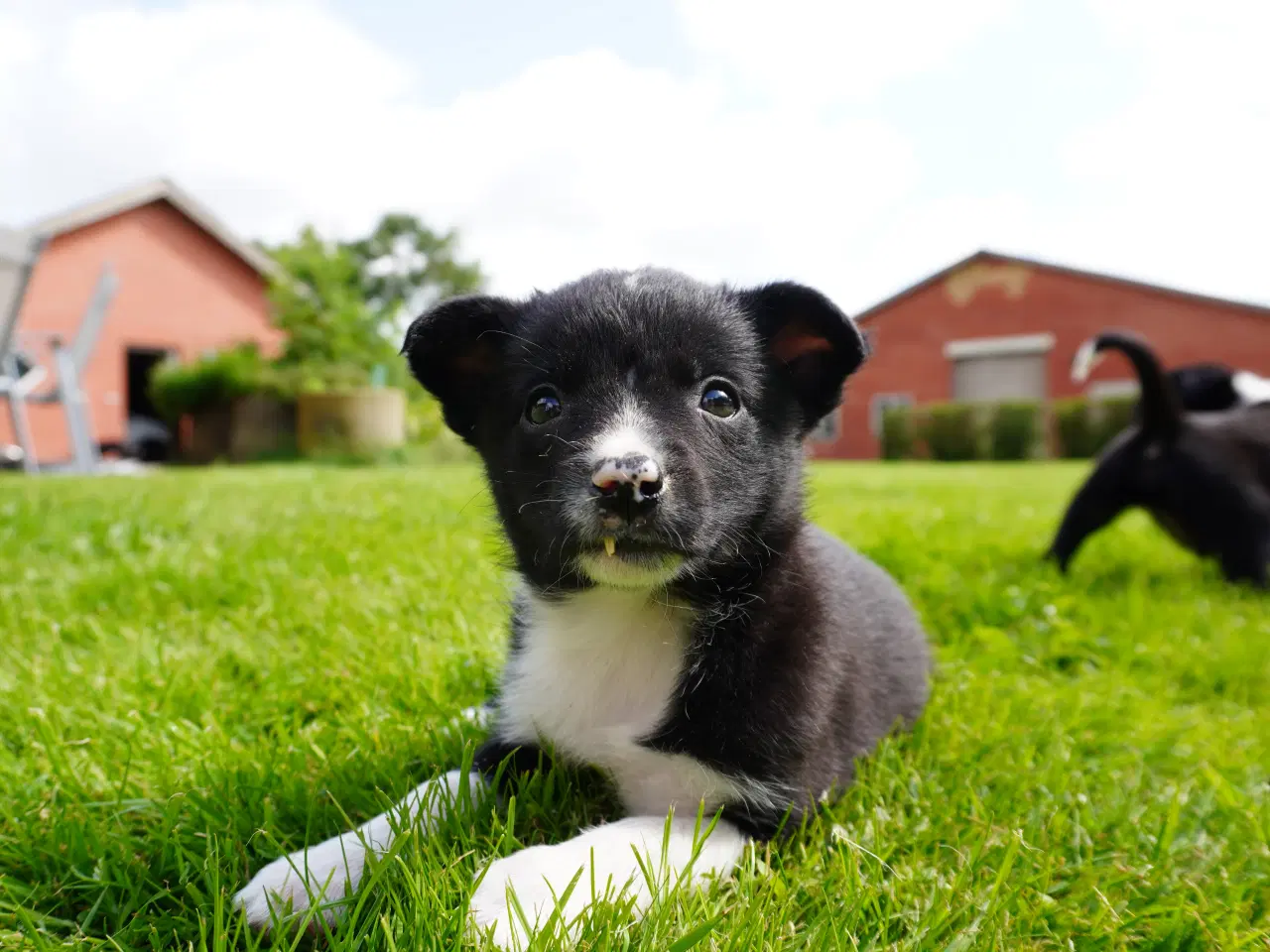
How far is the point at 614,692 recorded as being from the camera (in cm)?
202

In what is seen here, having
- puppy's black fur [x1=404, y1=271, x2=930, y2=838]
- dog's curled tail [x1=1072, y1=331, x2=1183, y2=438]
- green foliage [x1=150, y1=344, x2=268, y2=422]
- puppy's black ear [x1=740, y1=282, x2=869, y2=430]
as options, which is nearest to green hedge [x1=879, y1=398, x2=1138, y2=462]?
green foliage [x1=150, y1=344, x2=268, y2=422]

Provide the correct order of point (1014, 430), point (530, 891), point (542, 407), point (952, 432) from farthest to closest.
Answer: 1. point (952, 432)
2. point (1014, 430)
3. point (542, 407)
4. point (530, 891)

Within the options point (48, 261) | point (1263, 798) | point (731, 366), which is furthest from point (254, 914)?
point (48, 261)

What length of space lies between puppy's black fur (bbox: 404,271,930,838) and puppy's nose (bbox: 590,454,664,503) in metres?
0.04

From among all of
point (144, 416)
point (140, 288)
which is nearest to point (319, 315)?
point (140, 288)

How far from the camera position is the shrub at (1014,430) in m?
24.9

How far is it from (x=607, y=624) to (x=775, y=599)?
1.27 ft

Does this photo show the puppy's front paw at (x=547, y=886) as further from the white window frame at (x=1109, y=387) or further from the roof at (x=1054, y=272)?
the white window frame at (x=1109, y=387)

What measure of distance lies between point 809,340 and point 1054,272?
27.8 meters

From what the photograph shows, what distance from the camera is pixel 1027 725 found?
9.05 ft

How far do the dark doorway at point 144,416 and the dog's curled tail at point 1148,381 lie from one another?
19.3 meters

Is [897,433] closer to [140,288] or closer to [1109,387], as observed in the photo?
[1109,387]

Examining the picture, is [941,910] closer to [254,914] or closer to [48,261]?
[254,914]

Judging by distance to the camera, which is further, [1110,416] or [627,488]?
[1110,416]
